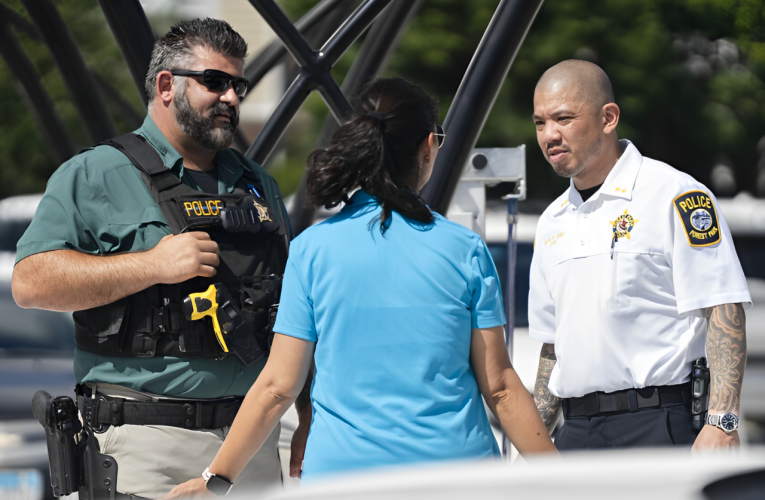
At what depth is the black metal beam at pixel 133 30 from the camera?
292 centimetres

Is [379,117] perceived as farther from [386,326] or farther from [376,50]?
[376,50]

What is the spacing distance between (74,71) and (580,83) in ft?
6.20

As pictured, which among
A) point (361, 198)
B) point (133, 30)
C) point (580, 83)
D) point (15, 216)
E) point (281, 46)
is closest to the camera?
point (361, 198)

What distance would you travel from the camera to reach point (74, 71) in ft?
11.1

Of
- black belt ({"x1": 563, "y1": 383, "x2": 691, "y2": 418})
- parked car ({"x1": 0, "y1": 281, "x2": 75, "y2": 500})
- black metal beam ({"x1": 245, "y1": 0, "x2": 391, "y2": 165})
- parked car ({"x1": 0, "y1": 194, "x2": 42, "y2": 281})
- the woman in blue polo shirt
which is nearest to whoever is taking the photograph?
the woman in blue polo shirt

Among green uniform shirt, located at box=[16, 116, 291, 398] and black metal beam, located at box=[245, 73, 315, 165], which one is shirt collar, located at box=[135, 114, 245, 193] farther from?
black metal beam, located at box=[245, 73, 315, 165]

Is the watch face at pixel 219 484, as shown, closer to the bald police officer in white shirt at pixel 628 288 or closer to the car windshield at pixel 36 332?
the bald police officer in white shirt at pixel 628 288

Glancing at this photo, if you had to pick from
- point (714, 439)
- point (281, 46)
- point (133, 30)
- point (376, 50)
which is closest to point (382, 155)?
point (714, 439)

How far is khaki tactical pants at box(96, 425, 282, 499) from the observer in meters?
2.22

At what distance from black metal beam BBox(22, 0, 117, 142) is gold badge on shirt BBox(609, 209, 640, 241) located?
6.40 feet

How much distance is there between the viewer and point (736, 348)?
7.50ft

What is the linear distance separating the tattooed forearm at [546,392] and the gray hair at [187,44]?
126 cm

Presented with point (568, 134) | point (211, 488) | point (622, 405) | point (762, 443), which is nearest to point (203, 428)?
point (211, 488)

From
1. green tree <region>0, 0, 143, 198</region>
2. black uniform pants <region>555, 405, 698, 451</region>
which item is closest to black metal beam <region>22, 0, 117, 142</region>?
black uniform pants <region>555, 405, 698, 451</region>
